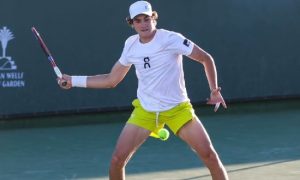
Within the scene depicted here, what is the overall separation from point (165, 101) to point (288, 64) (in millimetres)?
5149

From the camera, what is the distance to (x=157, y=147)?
7969mm

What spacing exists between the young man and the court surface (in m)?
1.29

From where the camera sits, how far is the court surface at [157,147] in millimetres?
6797

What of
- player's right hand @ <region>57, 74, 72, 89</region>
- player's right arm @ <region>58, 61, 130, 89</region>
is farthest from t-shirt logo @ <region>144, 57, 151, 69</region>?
player's right hand @ <region>57, 74, 72, 89</region>

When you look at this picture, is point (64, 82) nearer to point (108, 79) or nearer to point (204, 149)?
point (108, 79)

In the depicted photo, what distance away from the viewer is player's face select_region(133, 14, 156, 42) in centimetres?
527

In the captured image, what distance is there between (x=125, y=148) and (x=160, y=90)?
49 cm

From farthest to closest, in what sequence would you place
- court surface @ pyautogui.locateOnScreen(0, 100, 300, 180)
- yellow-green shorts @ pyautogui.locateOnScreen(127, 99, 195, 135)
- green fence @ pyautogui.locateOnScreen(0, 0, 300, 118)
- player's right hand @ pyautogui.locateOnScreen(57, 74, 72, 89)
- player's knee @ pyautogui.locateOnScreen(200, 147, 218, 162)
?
green fence @ pyautogui.locateOnScreen(0, 0, 300, 118) < court surface @ pyautogui.locateOnScreen(0, 100, 300, 180) < player's right hand @ pyautogui.locateOnScreen(57, 74, 72, 89) < yellow-green shorts @ pyautogui.locateOnScreen(127, 99, 195, 135) < player's knee @ pyautogui.locateOnScreen(200, 147, 218, 162)

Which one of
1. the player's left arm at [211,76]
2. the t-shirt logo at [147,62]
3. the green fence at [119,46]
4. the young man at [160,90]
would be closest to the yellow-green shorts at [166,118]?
the young man at [160,90]

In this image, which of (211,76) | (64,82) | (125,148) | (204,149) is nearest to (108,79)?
(64,82)

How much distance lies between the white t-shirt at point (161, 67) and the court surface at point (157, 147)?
139cm

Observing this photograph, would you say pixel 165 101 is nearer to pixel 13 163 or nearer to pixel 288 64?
pixel 13 163

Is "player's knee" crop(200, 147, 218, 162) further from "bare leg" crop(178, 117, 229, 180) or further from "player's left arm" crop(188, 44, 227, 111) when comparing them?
"player's left arm" crop(188, 44, 227, 111)

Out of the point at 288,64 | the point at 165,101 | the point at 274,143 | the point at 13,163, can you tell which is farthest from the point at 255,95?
the point at 165,101
